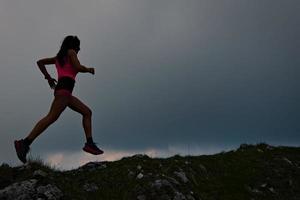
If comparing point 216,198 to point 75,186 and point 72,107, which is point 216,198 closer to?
point 75,186

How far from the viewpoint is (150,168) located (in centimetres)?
1518

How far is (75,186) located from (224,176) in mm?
6322

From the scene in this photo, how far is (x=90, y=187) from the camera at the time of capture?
44.3 feet

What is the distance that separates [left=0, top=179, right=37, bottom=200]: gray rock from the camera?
11938mm

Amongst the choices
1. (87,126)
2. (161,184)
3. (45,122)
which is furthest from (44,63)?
(161,184)

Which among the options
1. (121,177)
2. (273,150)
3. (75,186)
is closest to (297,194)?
(273,150)

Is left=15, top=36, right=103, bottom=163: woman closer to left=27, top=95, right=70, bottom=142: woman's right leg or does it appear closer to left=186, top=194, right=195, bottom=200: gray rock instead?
left=27, top=95, right=70, bottom=142: woman's right leg

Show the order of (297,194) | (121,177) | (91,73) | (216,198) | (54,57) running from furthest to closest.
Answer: (297,194)
(216,198)
(121,177)
(54,57)
(91,73)

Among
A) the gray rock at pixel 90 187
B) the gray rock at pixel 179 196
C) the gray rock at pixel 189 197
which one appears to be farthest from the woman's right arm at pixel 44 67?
the gray rock at pixel 189 197

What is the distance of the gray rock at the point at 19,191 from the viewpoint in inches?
470

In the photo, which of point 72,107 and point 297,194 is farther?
point 297,194

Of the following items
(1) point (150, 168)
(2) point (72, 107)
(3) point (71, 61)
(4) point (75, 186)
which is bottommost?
(4) point (75, 186)

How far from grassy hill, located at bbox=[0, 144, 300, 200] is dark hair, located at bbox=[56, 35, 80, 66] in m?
3.06

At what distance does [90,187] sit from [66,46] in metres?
3.94
